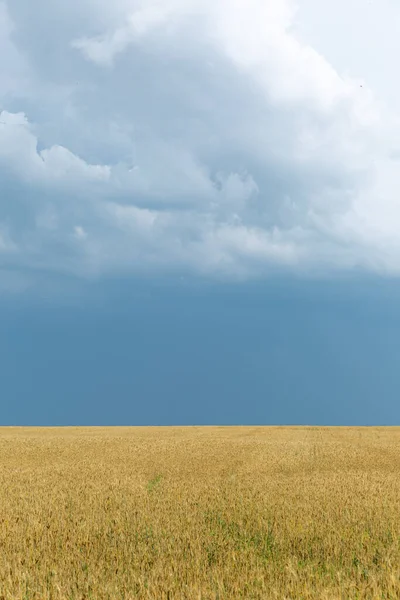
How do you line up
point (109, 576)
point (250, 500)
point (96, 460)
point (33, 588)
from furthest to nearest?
point (96, 460)
point (250, 500)
point (109, 576)
point (33, 588)

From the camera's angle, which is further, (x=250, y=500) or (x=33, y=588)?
(x=250, y=500)

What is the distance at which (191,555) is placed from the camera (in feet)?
25.5

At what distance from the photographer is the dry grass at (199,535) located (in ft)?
20.9

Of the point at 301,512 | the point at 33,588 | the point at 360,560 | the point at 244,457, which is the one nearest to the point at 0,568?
the point at 33,588

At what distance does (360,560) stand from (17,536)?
5.63 metres

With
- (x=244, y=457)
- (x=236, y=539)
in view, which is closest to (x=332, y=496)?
(x=236, y=539)

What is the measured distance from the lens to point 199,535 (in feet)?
28.9

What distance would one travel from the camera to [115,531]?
30.6 ft

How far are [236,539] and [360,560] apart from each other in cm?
202

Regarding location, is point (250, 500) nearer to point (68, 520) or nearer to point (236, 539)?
point (236, 539)

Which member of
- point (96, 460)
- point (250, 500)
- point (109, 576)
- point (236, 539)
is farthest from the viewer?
point (96, 460)

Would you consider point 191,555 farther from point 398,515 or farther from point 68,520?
point 398,515

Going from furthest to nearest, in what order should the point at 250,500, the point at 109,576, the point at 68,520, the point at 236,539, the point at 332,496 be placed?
1. the point at 332,496
2. the point at 250,500
3. the point at 68,520
4. the point at 236,539
5. the point at 109,576

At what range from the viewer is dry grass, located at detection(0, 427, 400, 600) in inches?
251
